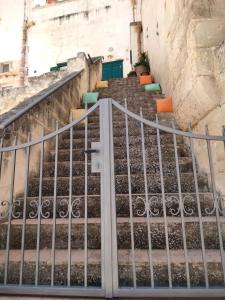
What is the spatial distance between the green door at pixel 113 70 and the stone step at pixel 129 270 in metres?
14.0

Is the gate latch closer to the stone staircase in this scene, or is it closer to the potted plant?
the stone staircase

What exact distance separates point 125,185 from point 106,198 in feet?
4.27

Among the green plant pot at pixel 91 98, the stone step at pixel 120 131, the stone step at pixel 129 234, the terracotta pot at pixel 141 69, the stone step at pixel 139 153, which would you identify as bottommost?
the stone step at pixel 129 234

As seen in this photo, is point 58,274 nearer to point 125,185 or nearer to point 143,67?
point 125,185

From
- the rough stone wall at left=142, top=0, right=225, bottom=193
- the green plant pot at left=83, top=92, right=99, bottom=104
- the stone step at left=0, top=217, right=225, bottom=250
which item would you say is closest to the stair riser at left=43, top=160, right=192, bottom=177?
the rough stone wall at left=142, top=0, right=225, bottom=193

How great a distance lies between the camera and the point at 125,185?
11.8ft

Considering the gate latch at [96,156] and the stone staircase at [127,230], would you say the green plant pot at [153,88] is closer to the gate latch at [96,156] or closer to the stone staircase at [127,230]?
the stone staircase at [127,230]

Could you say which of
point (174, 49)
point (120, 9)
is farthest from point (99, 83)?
point (120, 9)

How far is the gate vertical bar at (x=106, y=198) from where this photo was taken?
7.07 ft

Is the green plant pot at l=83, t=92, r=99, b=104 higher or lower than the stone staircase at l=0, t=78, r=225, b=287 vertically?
higher

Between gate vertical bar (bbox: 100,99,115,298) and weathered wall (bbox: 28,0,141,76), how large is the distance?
13.4 metres

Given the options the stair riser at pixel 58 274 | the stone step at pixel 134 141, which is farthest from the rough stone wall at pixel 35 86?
the stair riser at pixel 58 274

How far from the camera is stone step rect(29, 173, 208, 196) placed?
3512 mm

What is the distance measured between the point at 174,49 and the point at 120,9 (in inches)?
535
